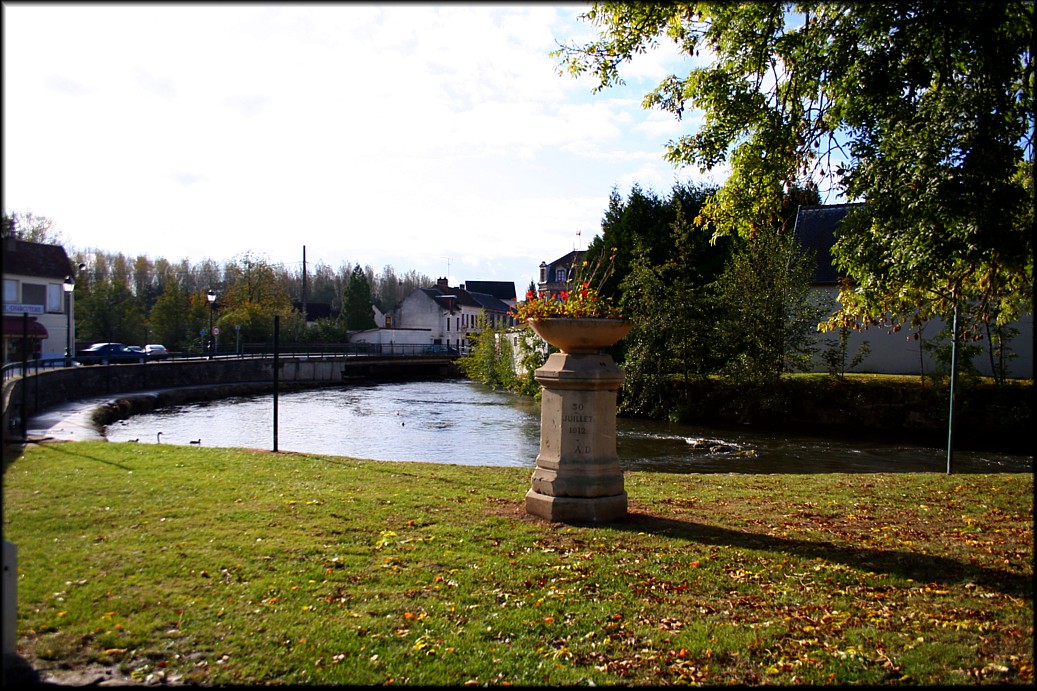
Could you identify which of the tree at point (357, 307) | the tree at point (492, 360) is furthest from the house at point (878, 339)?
the tree at point (357, 307)

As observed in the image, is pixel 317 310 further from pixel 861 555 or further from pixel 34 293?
pixel 861 555

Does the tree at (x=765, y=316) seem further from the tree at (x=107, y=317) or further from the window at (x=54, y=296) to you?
the tree at (x=107, y=317)

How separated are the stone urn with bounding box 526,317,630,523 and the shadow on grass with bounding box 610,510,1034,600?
411mm

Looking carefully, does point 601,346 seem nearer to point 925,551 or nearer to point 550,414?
point 550,414

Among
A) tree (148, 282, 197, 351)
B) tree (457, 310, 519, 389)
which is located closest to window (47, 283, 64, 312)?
tree (148, 282, 197, 351)

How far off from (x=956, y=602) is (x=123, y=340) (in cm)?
6325

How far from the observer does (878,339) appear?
115 feet

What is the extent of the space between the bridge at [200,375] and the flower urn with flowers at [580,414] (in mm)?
7518

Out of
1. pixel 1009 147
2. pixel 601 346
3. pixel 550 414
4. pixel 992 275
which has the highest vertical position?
pixel 1009 147

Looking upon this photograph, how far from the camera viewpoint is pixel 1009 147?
876 cm

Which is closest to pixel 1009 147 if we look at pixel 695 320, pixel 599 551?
pixel 599 551

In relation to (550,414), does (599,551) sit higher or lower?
lower

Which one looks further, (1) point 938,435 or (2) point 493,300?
(2) point 493,300

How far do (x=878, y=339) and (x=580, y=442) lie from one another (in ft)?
102
